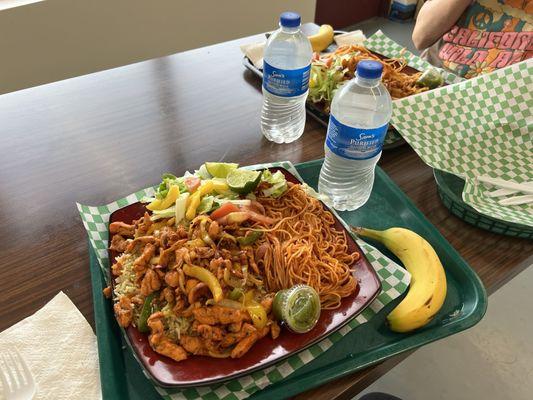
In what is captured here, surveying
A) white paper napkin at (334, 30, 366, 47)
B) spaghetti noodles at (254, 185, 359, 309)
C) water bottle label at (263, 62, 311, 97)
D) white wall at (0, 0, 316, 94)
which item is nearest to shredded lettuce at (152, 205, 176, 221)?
spaghetti noodles at (254, 185, 359, 309)

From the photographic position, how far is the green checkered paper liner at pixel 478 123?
5.37 ft

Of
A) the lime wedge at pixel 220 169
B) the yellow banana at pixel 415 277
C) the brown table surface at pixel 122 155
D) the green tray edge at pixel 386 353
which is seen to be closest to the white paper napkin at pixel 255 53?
the brown table surface at pixel 122 155

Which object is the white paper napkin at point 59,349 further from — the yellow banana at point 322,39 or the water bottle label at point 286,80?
the yellow banana at point 322,39

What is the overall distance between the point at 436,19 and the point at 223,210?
185 cm

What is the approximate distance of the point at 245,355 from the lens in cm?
99

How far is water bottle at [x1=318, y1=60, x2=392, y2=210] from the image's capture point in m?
1.28

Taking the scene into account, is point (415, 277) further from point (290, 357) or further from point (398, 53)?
point (398, 53)

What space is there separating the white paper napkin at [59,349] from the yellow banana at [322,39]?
1.76 m

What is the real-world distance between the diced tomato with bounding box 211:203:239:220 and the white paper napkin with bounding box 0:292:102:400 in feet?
1.43

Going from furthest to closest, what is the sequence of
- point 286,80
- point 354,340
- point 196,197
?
point 286,80 → point 196,197 → point 354,340

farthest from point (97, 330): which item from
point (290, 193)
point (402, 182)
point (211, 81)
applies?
point (211, 81)

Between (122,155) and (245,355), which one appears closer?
(245,355)

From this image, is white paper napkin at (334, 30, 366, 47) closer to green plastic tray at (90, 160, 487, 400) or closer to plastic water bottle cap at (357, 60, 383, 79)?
plastic water bottle cap at (357, 60, 383, 79)

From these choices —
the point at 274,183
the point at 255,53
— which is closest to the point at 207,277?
the point at 274,183
